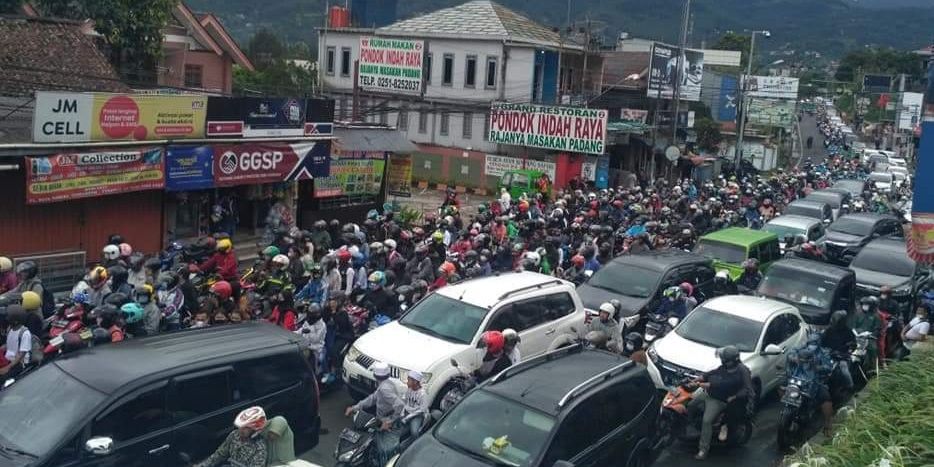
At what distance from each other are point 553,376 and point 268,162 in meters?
12.9

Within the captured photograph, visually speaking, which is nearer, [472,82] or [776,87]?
[472,82]

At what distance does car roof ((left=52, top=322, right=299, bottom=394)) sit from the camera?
7.70m

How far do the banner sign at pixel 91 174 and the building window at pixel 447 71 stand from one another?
24069 millimetres

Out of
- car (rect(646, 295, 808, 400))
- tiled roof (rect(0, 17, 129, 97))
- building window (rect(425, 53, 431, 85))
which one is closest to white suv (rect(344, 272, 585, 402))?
car (rect(646, 295, 808, 400))

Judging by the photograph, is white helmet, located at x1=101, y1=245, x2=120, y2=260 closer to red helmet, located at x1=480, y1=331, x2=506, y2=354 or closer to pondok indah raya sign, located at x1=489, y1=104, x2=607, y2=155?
red helmet, located at x1=480, y1=331, x2=506, y2=354

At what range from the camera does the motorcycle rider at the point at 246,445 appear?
7.36 meters

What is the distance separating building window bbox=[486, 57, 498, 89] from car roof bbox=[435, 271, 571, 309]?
2673 centimetres

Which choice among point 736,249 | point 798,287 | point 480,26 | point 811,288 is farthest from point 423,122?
point 811,288

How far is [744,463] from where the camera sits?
10.7 meters

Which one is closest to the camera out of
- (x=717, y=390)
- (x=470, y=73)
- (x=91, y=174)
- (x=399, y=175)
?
(x=717, y=390)

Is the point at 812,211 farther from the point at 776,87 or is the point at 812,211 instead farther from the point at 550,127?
the point at 776,87

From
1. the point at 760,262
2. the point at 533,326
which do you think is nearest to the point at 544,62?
the point at 760,262

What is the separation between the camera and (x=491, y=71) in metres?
39.1

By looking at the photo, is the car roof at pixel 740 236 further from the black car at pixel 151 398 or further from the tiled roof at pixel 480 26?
the tiled roof at pixel 480 26
